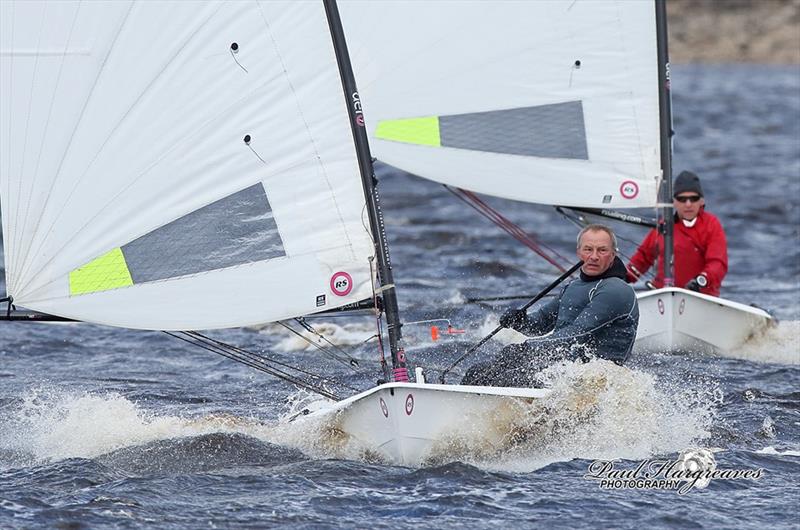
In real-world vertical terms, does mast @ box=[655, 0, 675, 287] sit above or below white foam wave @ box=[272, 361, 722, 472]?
above

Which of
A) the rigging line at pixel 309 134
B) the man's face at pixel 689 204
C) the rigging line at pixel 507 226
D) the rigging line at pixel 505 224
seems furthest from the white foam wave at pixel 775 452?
the man's face at pixel 689 204

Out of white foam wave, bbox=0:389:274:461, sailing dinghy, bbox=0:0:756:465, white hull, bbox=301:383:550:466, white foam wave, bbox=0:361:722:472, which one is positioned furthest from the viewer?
white foam wave, bbox=0:389:274:461

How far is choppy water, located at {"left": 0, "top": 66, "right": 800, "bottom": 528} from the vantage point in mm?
6312

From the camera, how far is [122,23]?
6797 mm

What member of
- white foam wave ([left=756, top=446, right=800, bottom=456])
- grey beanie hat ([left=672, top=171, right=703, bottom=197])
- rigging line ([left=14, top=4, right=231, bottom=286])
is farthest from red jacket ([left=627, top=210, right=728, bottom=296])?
rigging line ([left=14, top=4, right=231, bottom=286])

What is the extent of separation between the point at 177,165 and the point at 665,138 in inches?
191

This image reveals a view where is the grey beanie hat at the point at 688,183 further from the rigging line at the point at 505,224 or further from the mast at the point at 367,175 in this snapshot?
the mast at the point at 367,175

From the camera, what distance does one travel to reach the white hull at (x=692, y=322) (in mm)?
10000

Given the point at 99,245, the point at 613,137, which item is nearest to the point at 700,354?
the point at 613,137

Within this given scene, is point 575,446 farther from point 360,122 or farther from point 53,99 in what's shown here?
point 53,99

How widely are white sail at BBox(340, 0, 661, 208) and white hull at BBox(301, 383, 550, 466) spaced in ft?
13.3

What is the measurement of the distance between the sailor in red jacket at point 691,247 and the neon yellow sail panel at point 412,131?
1838 millimetres

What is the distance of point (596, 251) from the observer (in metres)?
7.20

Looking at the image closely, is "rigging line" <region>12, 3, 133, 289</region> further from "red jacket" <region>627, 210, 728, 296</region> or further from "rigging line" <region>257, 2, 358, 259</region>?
"red jacket" <region>627, 210, 728, 296</region>
